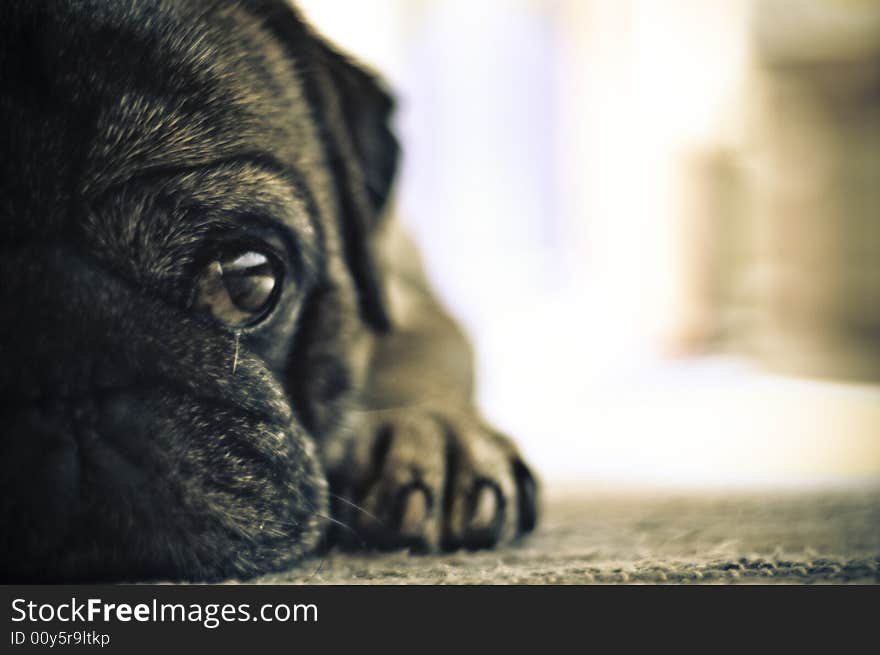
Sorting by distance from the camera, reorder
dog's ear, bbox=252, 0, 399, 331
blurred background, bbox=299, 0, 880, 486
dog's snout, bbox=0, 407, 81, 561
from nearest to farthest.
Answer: dog's snout, bbox=0, 407, 81, 561, dog's ear, bbox=252, 0, 399, 331, blurred background, bbox=299, 0, 880, 486

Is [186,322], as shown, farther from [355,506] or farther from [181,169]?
[355,506]

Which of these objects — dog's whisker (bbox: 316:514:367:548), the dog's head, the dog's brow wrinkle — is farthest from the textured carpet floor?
the dog's brow wrinkle

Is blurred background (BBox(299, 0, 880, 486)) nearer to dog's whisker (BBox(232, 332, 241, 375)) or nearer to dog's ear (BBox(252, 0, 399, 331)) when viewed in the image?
dog's ear (BBox(252, 0, 399, 331))

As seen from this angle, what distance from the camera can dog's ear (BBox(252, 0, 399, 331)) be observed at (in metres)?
0.92

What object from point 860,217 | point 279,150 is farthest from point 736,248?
point 279,150

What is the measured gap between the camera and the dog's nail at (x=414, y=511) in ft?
2.69

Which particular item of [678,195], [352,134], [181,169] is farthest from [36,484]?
[678,195]

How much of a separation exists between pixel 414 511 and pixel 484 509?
77mm

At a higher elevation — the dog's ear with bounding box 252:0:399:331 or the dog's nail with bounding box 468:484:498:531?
the dog's ear with bounding box 252:0:399:331

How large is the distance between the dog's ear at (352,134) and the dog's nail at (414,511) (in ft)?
0.89

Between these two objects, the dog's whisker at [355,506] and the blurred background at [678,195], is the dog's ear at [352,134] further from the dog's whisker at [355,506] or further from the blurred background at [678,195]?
the dog's whisker at [355,506]

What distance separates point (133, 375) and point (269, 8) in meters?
0.47

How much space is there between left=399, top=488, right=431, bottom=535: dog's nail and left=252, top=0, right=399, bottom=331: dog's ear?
0.27 meters

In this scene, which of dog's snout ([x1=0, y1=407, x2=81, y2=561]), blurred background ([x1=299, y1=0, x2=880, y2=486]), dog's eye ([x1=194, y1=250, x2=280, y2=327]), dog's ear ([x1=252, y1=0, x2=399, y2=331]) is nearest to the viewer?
dog's snout ([x1=0, y1=407, x2=81, y2=561])
